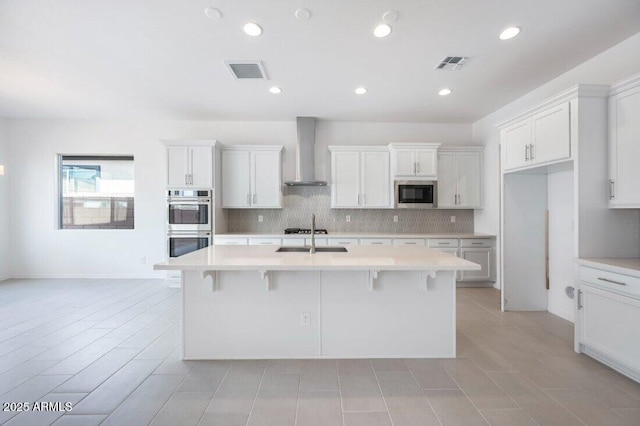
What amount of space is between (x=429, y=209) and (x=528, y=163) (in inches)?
89.7

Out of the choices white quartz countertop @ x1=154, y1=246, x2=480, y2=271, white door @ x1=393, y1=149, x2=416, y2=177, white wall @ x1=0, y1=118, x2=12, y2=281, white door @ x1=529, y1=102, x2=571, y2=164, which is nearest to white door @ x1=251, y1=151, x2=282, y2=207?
white door @ x1=393, y1=149, x2=416, y2=177

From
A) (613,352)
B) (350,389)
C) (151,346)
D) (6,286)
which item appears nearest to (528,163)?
(613,352)

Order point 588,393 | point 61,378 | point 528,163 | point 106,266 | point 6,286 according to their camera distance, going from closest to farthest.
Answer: point 588,393 < point 61,378 < point 528,163 < point 6,286 < point 106,266

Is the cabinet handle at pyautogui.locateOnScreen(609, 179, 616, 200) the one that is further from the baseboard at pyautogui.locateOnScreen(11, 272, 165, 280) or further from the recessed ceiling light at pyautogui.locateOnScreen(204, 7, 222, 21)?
the baseboard at pyautogui.locateOnScreen(11, 272, 165, 280)

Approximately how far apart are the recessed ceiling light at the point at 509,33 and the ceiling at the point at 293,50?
0.21 ft

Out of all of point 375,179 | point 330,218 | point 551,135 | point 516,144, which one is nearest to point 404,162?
point 375,179

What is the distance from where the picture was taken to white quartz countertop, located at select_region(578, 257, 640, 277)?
212 centimetres

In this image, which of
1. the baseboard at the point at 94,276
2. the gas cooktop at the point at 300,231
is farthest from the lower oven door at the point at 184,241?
the gas cooktop at the point at 300,231

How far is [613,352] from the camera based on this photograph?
7.43 ft

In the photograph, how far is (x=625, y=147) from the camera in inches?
94.7

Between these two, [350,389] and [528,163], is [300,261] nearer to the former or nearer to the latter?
[350,389]

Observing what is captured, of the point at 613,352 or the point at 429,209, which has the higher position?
the point at 429,209

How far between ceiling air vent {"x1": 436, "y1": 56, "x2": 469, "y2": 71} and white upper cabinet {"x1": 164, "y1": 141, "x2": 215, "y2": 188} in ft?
11.6

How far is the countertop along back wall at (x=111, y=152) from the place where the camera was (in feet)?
17.4
